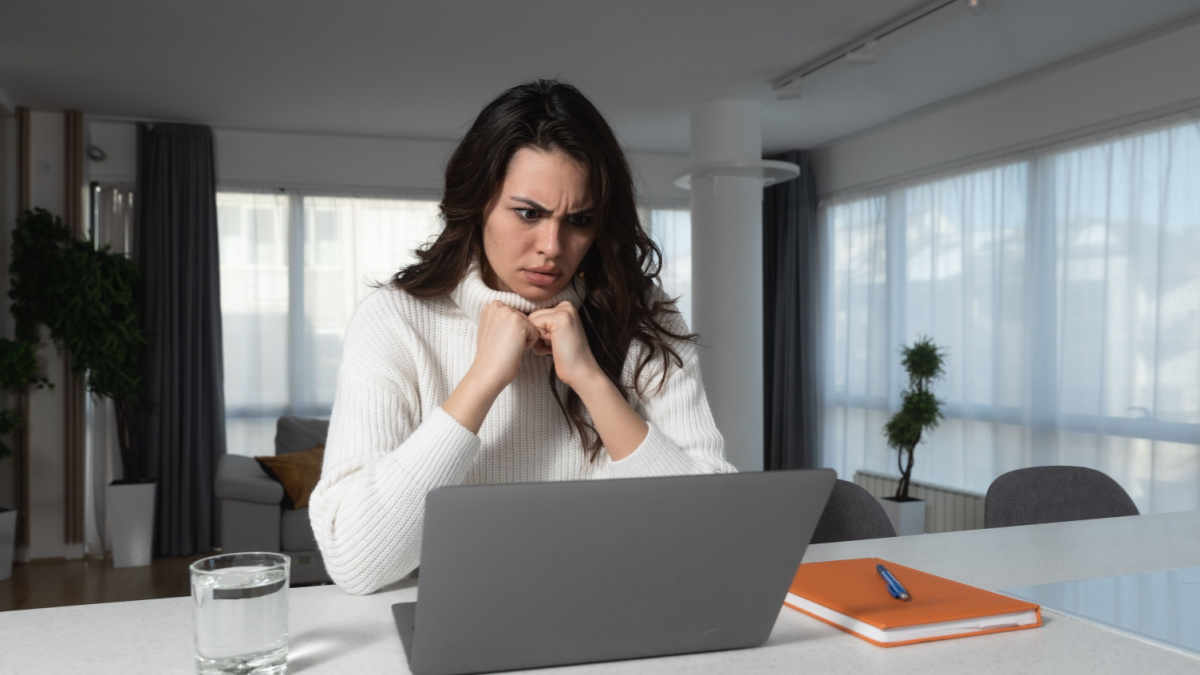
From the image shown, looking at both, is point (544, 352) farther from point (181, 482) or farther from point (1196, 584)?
point (181, 482)

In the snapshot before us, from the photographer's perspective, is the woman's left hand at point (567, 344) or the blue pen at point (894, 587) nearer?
the blue pen at point (894, 587)

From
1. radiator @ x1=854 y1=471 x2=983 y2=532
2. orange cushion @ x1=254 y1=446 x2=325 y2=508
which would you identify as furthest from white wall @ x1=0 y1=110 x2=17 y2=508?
radiator @ x1=854 y1=471 x2=983 y2=532

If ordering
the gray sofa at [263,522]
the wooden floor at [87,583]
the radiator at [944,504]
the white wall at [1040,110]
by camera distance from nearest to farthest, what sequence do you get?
the white wall at [1040,110] < the wooden floor at [87,583] < the gray sofa at [263,522] < the radiator at [944,504]

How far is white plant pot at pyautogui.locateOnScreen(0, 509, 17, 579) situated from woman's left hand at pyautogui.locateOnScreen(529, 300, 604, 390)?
437cm

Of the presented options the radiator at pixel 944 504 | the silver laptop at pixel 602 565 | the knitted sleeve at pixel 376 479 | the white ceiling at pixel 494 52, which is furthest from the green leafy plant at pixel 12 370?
→ the silver laptop at pixel 602 565

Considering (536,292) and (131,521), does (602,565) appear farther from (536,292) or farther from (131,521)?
(131,521)

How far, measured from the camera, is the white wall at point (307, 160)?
535 centimetres

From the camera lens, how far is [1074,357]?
166 inches

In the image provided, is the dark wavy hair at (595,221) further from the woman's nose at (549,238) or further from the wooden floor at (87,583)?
the wooden floor at (87,583)

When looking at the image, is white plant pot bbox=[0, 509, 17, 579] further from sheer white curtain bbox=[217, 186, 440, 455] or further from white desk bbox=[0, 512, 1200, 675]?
white desk bbox=[0, 512, 1200, 675]

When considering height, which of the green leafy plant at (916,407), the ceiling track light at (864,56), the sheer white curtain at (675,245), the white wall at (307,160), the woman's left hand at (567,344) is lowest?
the green leafy plant at (916,407)

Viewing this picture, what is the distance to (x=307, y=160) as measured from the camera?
569 cm

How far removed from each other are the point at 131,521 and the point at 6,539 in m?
0.58

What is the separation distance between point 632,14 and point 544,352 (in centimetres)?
262
